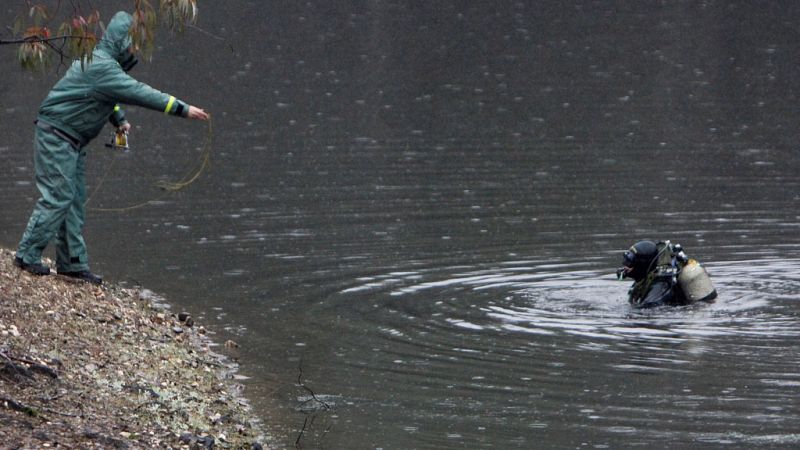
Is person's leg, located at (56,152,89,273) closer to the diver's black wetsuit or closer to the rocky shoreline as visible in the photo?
the rocky shoreline

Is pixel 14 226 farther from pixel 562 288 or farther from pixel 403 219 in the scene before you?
pixel 562 288

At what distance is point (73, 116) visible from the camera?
40.0 feet

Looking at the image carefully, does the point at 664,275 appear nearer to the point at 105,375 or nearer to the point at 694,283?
the point at 694,283

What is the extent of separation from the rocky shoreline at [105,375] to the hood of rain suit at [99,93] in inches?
55.2

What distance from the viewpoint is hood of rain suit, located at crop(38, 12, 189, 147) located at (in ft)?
39.2

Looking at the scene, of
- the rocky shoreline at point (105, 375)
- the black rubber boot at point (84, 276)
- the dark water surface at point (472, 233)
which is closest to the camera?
the rocky shoreline at point (105, 375)

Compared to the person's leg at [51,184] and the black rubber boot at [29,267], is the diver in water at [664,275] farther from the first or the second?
the black rubber boot at [29,267]

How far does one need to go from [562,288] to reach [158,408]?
664 centimetres

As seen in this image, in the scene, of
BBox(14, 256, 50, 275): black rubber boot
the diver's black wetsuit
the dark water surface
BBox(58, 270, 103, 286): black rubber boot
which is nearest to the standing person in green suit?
BBox(14, 256, 50, 275): black rubber boot

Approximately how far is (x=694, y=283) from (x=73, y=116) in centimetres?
631

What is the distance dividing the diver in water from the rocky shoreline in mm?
4333

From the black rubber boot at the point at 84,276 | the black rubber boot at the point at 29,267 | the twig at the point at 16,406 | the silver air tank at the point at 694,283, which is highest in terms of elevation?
the black rubber boot at the point at 29,267

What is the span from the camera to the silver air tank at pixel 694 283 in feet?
46.2

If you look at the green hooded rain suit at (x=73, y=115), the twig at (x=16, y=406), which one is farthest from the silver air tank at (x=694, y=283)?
the twig at (x=16, y=406)
